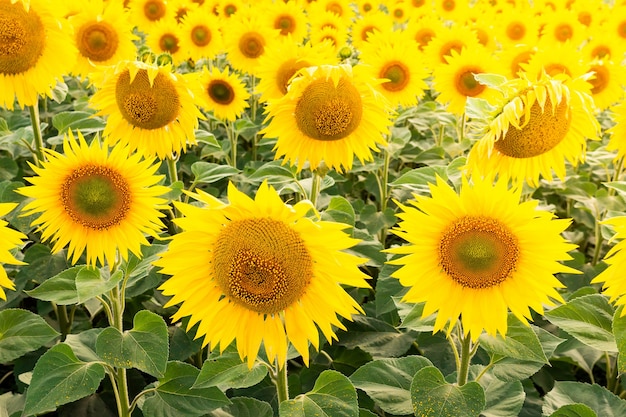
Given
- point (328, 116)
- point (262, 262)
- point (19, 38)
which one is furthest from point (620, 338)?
point (19, 38)

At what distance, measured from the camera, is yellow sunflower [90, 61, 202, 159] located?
9.16 feet

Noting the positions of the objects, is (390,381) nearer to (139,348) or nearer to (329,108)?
(139,348)

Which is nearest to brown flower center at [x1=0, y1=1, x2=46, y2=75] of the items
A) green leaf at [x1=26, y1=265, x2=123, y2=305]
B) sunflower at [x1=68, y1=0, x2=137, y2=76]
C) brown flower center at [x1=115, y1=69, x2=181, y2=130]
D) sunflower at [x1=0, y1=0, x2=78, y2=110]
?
sunflower at [x1=0, y1=0, x2=78, y2=110]

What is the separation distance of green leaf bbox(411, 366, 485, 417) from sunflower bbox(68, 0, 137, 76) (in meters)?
3.25

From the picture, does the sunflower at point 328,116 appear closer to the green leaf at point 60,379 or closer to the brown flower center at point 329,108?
the brown flower center at point 329,108

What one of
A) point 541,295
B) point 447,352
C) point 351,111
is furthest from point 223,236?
point 447,352

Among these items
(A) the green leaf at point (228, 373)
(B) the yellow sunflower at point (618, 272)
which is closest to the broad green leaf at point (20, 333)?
(A) the green leaf at point (228, 373)

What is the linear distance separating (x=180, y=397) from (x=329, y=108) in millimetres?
1367

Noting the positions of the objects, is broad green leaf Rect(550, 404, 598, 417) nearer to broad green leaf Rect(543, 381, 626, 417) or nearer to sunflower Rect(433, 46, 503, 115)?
broad green leaf Rect(543, 381, 626, 417)

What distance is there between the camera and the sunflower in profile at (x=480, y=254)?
172 centimetres

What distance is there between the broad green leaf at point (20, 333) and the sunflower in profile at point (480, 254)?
1316 mm

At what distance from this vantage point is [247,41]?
5.56m

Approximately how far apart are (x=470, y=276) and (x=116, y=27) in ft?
11.1

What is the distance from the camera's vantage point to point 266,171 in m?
3.09
